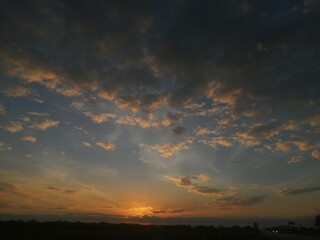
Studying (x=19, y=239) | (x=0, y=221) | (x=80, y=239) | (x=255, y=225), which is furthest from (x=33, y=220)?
(x=255, y=225)

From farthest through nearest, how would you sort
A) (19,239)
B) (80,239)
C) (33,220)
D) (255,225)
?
(255,225) < (33,220) < (80,239) < (19,239)

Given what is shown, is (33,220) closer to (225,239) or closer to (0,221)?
(0,221)

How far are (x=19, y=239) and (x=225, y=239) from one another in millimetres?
26181

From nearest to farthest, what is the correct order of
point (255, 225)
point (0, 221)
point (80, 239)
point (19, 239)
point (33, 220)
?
1. point (19, 239)
2. point (80, 239)
3. point (0, 221)
4. point (33, 220)
5. point (255, 225)

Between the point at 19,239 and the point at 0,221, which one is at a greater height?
the point at 0,221

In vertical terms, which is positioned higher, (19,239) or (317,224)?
(317,224)

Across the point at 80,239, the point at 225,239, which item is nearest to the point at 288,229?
the point at 225,239

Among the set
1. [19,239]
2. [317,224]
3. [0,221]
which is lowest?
[19,239]

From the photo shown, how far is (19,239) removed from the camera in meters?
34.2

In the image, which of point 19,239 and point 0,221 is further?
point 0,221

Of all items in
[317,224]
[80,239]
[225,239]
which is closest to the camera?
[80,239]

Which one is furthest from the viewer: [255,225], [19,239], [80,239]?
[255,225]

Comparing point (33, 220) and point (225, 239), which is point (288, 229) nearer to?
point (225, 239)

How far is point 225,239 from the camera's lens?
48406mm
